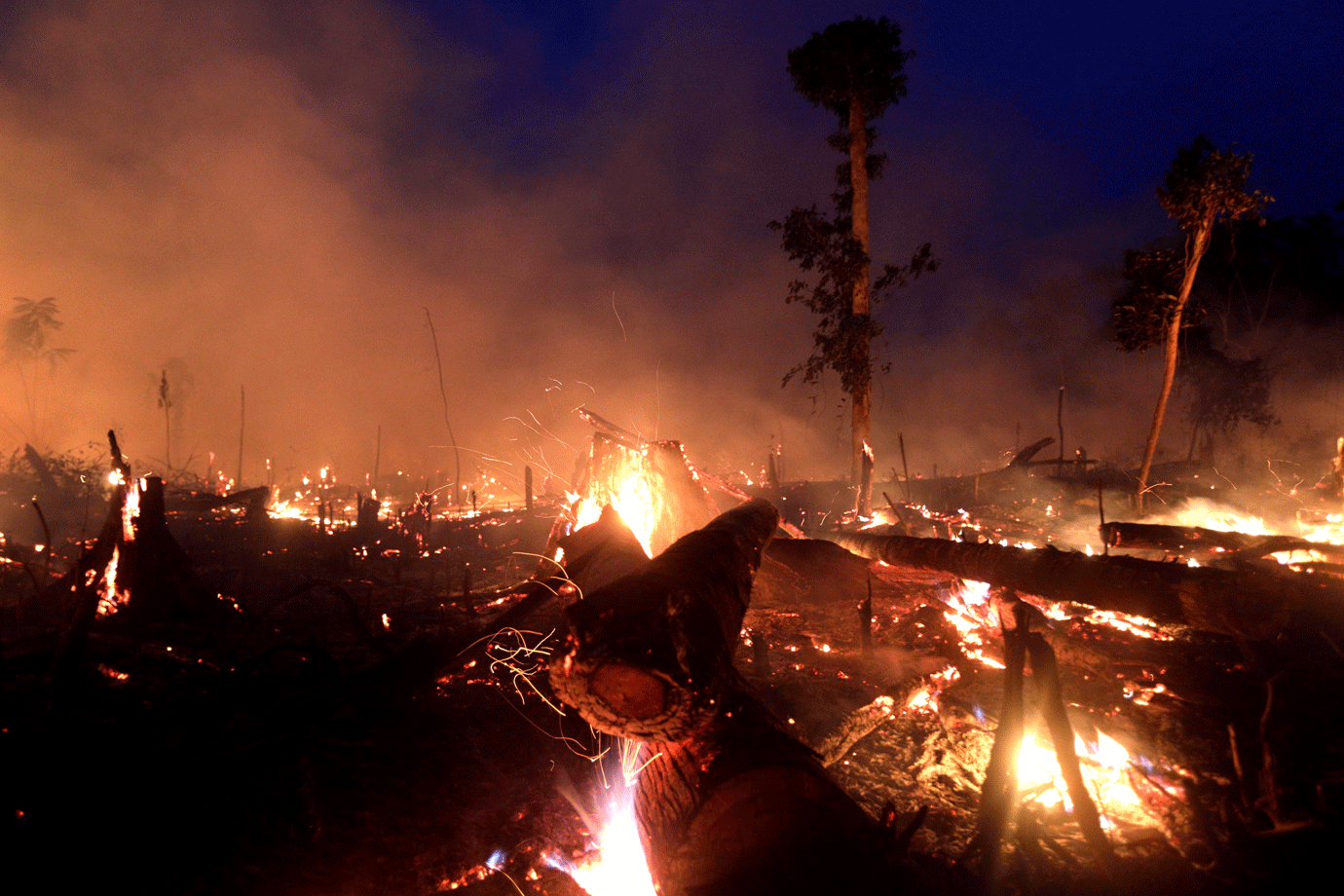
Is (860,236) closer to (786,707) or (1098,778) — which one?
(786,707)

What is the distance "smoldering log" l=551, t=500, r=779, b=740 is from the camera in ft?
7.27

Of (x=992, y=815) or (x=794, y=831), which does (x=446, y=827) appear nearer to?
(x=794, y=831)

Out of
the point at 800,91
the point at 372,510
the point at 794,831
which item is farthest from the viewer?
Answer: the point at 372,510

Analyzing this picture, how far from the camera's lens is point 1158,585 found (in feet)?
15.6

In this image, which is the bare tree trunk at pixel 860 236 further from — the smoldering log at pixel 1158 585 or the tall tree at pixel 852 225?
the smoldering log at pixel 1158 585

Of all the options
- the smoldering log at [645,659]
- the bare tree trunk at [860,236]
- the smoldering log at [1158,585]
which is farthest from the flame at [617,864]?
the bare tree trunk at [860,236]

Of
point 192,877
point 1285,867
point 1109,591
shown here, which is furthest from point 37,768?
point 1109,591

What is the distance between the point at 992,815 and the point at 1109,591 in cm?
272

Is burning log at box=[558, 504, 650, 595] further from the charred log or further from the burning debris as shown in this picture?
the charred log

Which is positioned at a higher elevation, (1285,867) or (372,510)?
(372,510)

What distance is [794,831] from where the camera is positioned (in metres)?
2.37

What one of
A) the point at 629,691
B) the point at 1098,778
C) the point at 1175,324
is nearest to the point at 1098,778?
the point at 1098,778

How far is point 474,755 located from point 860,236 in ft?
50.8

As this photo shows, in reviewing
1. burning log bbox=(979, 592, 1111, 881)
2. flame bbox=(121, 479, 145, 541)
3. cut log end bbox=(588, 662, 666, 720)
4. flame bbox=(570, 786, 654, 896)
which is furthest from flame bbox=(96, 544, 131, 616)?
burning log bbox=(979, 592, 1111, 881)
